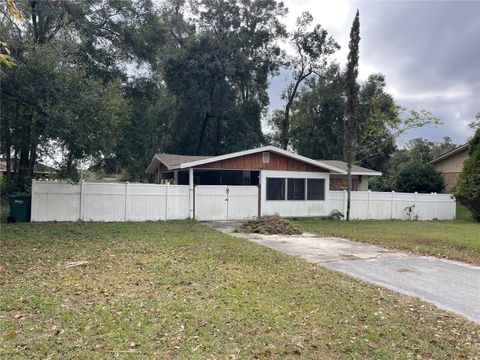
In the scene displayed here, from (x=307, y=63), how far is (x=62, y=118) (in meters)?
25.1

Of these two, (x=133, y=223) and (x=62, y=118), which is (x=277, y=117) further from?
(x=62, y=118)

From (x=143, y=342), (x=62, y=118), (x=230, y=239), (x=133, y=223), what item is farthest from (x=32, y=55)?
(x=143, y=342)

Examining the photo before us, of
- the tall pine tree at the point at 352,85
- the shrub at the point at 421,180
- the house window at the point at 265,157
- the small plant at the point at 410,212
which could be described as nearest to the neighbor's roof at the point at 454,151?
the shrub at the point at 421,180

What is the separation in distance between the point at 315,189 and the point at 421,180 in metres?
9.35

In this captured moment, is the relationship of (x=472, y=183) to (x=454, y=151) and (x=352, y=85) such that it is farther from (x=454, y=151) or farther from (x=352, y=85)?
(x=454, y=151)

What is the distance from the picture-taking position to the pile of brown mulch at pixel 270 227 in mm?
13161

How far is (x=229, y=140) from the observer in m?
30.2

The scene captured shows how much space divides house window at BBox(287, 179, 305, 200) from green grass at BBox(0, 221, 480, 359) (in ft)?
32.9

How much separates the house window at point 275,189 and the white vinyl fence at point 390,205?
2.67 meters

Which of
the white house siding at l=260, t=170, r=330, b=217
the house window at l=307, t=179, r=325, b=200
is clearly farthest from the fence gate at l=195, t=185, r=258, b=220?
the house window at l=307, t=179, r=325, b=200

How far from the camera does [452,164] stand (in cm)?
2764

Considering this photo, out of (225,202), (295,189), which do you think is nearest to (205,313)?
(225,202)

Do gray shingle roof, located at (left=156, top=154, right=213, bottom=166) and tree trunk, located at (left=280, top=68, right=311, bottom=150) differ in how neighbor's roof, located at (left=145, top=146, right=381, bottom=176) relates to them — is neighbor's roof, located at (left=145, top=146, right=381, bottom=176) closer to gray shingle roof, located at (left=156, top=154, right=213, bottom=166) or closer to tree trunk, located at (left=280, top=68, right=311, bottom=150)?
gray shingle roof, located at (left=156, top=154, right=213, bottom=166)

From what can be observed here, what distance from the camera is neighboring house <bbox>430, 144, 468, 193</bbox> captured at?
88.1ft
